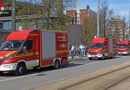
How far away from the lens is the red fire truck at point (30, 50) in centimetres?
1352

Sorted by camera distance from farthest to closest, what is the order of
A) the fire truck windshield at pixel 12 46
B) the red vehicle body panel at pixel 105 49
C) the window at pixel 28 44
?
the red vehicle body panel at pixel 105 49 < the window at pixel 28 44 < the fire truck windshield at pixel 12 46

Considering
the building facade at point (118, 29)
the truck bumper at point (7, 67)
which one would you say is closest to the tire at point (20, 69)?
the truck bumper at point (7, 67)

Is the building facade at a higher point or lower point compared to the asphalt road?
higher

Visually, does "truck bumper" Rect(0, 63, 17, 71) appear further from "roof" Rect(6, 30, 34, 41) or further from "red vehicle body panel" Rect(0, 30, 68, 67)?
"roof" Rect(6, 30, 34, 41)

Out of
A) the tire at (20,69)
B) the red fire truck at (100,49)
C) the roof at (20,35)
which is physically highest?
the roof at (20,35)

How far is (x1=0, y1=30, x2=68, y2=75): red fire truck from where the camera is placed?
1352 centimetres

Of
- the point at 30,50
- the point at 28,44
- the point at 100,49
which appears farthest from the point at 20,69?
the point at 100,49

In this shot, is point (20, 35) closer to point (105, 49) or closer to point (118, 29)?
point (105, 49)

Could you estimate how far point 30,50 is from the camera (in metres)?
14.9

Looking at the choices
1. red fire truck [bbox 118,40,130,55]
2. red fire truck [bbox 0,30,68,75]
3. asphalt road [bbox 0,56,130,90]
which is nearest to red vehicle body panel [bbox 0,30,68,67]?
red fire truck [bbox 0,30,68,75]

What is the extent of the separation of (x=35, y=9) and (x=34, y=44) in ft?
27.2

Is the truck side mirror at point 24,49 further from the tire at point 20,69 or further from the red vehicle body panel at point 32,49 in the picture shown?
the tire at point 20,69

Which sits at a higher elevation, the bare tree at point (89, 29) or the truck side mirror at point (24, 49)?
the bare tree at point (89, 29)

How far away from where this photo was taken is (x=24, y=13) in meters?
22.6
